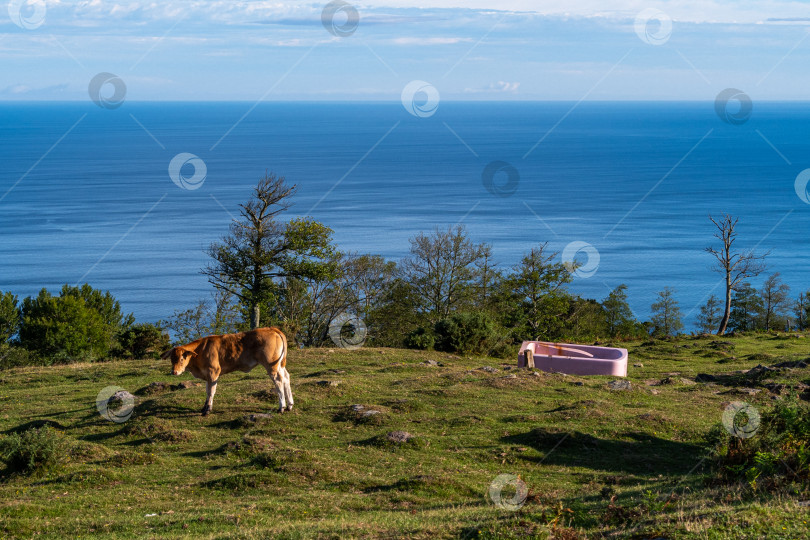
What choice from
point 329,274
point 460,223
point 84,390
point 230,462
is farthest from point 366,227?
point 230,462

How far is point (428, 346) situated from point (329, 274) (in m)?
8.51

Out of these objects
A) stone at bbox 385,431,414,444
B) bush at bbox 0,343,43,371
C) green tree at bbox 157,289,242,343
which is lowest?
stone at bbox 385,431,414,444

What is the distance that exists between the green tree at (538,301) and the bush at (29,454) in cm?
4325

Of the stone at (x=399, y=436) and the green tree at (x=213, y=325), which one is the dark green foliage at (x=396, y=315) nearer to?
the green tree at (x=213, y=325)

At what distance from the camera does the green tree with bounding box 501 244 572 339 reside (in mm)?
57938

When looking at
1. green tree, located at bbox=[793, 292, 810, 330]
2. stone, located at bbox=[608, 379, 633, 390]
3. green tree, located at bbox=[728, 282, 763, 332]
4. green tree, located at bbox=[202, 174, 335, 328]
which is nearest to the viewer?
stone, located at bbox=[608, 379, 633, 390]

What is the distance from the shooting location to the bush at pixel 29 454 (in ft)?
53.9

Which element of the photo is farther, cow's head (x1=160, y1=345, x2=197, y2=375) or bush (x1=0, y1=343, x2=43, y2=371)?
bush (x1=0, y1=343, x2=43, y2=371)

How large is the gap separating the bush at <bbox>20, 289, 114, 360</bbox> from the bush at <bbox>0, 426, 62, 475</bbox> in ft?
139

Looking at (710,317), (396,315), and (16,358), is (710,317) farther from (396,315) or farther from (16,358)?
(16,358)

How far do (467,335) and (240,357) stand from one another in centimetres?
1969

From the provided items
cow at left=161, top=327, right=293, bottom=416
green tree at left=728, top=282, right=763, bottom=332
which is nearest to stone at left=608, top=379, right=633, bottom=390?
cow at left=161, top=327, right=293, bottom=416

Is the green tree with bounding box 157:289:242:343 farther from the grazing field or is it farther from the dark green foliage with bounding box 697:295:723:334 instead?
the dark green foliage with bounding box 697:295:723:334

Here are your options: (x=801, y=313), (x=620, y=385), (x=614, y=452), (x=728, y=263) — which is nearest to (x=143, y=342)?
(x=620, y=385)
